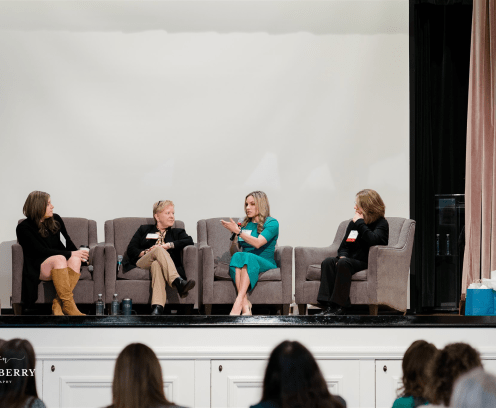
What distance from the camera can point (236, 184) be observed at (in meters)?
5.74

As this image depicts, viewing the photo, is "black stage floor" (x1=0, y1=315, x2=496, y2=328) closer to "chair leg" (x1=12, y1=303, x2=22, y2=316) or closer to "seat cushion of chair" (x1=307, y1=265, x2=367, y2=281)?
"seat cushion of chair" (x1=307, y1=265, x2=367, y2=281)

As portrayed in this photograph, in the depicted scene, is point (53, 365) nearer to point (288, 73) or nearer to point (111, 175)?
point (111, 175)

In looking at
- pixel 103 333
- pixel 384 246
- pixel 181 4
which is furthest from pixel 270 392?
pixel 181 4

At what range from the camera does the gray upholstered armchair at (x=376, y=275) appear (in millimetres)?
4547

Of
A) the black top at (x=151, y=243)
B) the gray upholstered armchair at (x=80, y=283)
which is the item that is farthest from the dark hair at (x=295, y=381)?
the gray upholstered armchair at (x=80, y=283)

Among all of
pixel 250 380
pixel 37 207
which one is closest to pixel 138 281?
pixel 37 207

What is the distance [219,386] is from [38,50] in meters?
3.88

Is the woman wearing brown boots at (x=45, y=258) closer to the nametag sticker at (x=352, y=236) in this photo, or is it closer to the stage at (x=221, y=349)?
the stage at (x=221, y=349)

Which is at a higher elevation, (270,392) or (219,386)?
(270,392)

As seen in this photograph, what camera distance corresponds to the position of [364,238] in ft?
15.0

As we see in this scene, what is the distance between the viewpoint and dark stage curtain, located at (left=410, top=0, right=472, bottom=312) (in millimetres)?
5688

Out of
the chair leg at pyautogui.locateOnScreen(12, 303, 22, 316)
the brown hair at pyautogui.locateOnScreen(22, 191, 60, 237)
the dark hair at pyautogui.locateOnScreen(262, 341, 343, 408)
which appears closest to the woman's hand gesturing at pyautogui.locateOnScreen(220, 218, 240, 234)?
the brown hair at pyautogui.locateOnScreen(22, 191, 60, 237)

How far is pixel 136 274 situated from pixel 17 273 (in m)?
0.85

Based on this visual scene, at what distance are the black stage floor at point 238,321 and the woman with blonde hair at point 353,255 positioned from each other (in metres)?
1.20
